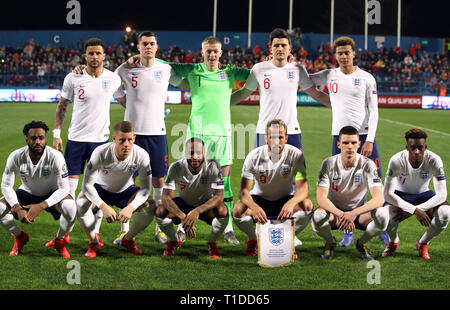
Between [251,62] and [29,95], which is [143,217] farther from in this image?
[251,62]

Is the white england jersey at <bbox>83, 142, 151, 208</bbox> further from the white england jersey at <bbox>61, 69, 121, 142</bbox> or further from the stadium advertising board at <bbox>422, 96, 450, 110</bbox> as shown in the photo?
the stadium advertising board at <bbox>422, 96, 450, 110</bbox>

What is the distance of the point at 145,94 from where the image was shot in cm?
682

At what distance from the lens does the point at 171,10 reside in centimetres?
4309

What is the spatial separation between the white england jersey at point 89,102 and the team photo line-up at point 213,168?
0.01 m

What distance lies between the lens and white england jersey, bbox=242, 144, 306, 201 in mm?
6102

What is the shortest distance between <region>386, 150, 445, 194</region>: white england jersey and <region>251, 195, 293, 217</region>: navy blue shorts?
3.71 feet

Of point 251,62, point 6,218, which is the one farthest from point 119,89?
point 251,62

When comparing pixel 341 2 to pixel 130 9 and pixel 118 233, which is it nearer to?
pixel 130 9

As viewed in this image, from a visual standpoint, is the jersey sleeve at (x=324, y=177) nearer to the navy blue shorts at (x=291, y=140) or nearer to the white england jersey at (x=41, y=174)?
the navy blue shorts at (x=291, y=140)

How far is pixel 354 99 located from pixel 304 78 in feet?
2.07

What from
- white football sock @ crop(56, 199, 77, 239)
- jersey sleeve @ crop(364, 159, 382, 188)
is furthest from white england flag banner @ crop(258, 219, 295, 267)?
white football sock @ crop(56, 199, 77, 239)

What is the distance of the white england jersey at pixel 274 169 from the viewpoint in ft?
20.0

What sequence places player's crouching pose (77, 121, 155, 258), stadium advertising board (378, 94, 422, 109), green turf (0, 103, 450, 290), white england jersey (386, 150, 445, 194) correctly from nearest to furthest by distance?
green turf (0, 103, 450, 290) → player's crouching pose (77, 121, 155, 258) → white england jersey (386, 150, 445, 194) → stadium advertising board (378, 94, 422, 109)
